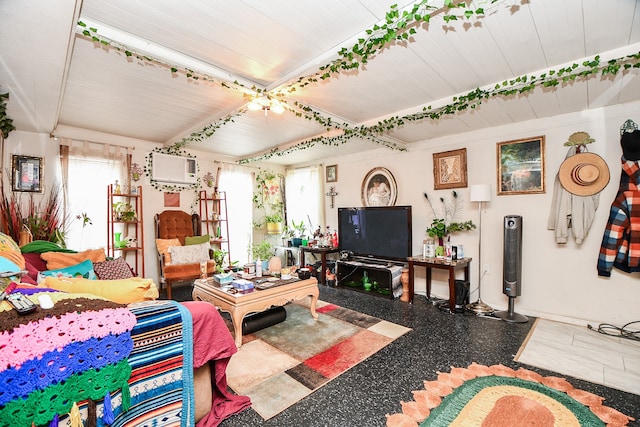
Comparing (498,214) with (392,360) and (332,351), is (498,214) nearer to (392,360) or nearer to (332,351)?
(392,360)

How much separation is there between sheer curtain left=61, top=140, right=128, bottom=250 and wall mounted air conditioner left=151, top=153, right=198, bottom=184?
444mm

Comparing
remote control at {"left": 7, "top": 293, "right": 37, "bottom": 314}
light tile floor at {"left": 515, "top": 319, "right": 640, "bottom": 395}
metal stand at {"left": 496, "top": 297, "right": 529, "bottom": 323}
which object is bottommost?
light tile floor at {"left": 515, "top": 319, "right": 640, "bottom": 395}

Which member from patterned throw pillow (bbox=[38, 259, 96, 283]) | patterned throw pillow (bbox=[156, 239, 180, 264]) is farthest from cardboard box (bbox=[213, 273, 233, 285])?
patterned throw pillow (bbox=[156, 239, 180, 264])

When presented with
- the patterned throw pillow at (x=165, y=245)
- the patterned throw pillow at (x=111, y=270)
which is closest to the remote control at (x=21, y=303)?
the patterned throw pillow at (x=111, y=270)

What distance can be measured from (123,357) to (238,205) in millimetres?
4448

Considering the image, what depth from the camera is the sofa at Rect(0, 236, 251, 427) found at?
3.27 feet

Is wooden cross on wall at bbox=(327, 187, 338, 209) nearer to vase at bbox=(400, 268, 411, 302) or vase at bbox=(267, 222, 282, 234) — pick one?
vase at bbox=(267, 222, 282, 234)

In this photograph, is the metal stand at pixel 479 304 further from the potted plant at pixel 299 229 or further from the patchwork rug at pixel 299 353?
the potted plant at pixel 299 229

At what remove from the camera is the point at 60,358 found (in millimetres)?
1056

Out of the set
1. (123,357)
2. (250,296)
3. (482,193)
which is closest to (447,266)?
(482,193)

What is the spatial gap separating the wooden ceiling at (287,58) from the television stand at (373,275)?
206 cm

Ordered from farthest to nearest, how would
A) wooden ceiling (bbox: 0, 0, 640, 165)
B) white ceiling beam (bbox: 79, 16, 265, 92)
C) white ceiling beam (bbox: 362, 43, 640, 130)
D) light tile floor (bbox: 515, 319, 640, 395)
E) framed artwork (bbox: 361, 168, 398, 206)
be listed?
framed artwork (bbox: 361, 168, 398, 206) < light tile floor (bbox: 515, 319, 640, 395) < white ceiling beam (bbox: 362, 43, 640, 130) < white ceiling beam (bbox: 79, 16, 265, 92) < wooden ceiling (bbox: 0, 0, 640, 165)

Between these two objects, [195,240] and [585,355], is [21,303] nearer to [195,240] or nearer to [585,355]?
[195,240]

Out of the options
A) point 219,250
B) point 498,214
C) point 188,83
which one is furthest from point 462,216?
point 219,250
